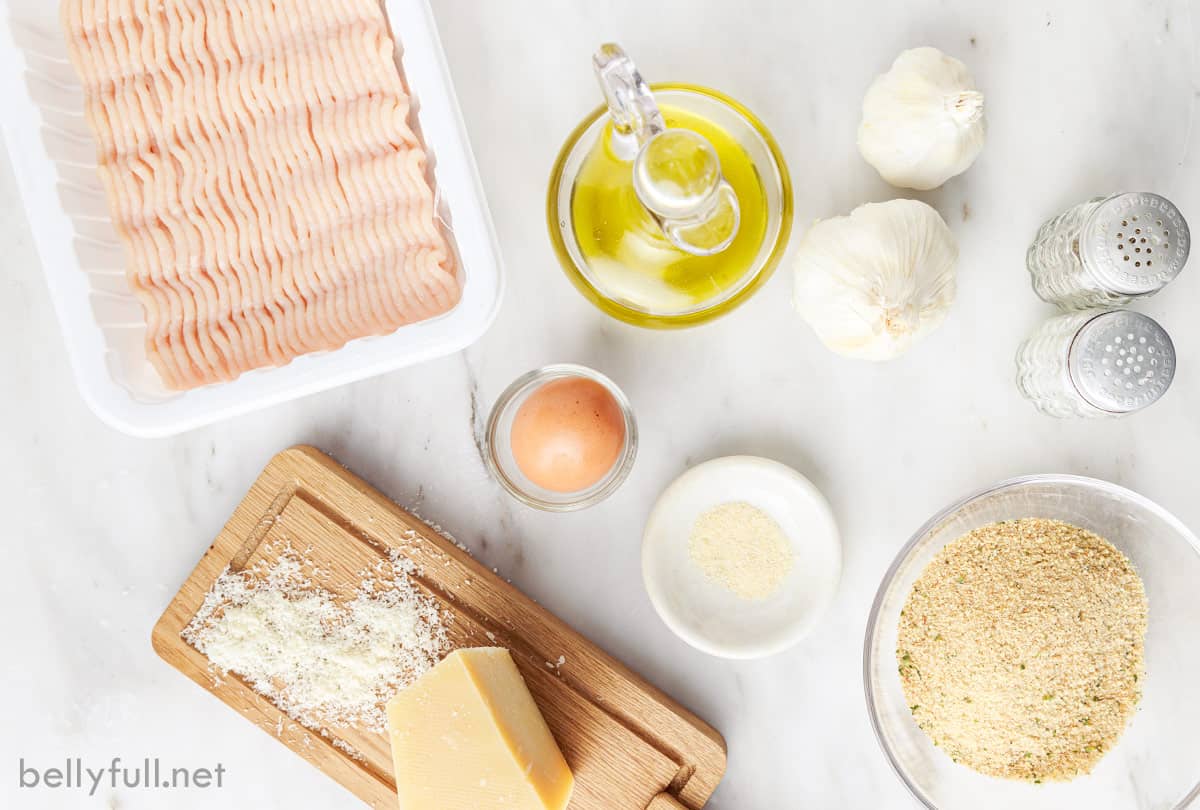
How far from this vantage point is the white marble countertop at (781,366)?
1.08m

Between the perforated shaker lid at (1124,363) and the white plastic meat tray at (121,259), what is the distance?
0.61m

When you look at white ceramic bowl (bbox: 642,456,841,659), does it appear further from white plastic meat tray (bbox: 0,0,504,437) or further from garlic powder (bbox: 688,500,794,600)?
white plastic meat tray (bbox: 0,0,504,437)

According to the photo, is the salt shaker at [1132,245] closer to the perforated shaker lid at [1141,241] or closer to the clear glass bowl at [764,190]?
the perforated shaker lid at [1141,241]

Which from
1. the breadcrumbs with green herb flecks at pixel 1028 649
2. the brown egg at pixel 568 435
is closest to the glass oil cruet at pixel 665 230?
the brown egg at pixel 568 435

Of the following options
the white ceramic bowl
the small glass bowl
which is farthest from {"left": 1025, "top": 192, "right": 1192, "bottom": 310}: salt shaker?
the small glass bowl

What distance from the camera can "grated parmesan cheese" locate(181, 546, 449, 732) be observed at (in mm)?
1075

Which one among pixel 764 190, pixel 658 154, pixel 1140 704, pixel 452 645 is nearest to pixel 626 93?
pixel 658 154

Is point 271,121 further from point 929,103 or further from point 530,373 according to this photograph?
point 929,103

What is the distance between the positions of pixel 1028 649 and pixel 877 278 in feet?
1.52

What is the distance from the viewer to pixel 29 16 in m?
0.97

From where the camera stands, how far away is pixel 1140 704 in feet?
3.52

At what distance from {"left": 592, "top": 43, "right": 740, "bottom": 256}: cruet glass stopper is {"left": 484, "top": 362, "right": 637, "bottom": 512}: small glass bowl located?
24cm

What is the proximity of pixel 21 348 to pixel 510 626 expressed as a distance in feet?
2.39

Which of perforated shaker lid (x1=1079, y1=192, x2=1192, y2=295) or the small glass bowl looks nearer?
perforated shaker lid (x1=1079, y1=192, x2=1192, y2=295)
